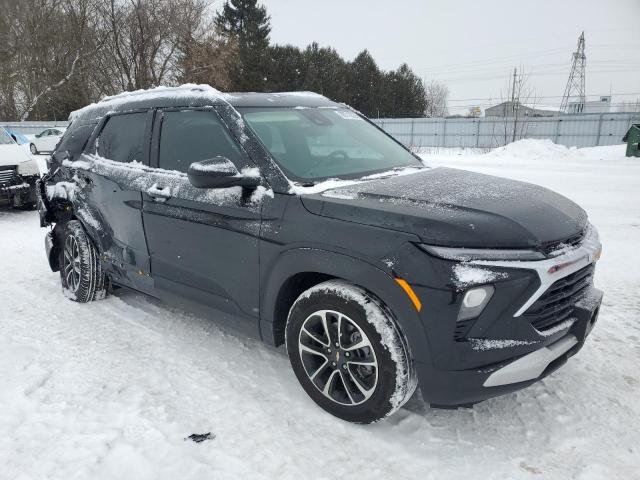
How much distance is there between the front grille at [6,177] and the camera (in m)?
8.55

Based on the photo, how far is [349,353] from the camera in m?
2.73

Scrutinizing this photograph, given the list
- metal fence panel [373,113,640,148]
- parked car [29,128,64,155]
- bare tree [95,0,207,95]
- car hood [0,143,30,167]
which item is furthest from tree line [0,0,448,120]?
car hood [0,143,30,167]

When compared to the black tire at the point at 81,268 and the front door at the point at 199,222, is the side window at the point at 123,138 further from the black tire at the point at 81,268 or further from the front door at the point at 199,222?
the black tire at the point at 81,268

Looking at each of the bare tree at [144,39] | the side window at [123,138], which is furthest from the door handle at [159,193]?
the bare tree at [144,39]

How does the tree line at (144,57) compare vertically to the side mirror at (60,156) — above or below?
above

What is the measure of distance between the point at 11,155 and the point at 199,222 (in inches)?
287

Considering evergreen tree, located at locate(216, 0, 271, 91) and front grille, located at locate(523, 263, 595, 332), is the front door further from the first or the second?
evergreen tree, located at locate(216, 0, 271, 91)

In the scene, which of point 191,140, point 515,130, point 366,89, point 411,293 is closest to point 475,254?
point 411,293

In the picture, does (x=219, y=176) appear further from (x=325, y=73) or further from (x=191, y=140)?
(x=325, y=73)

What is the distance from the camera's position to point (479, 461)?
2520 millimetres

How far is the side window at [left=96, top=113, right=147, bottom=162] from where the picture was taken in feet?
12.9

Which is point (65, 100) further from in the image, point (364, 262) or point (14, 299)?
point (364, 262)

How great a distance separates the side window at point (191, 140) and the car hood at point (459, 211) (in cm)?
83

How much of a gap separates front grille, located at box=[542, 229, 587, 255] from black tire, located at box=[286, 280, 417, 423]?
833 mm
